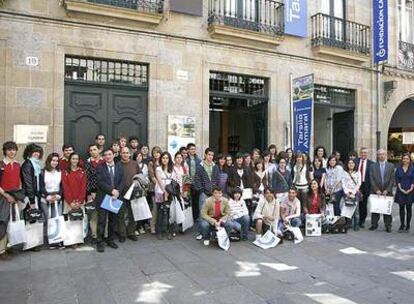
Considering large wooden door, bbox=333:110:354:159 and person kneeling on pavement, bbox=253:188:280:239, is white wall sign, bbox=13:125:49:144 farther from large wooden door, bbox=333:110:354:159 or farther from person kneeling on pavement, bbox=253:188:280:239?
large wooden door, bbox=333:110:354:159

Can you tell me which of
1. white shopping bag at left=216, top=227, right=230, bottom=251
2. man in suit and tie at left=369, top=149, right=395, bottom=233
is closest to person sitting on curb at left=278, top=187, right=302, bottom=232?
Result: white shopping bag at left=216, top=227, right=230, bottom=251

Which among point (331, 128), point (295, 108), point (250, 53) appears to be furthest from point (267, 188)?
point (331, 128)

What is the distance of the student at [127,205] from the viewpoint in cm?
758

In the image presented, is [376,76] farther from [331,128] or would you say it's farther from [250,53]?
[250,53]

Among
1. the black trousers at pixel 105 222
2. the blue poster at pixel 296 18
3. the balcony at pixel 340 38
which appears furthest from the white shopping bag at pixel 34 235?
the balcony at pixel 340 38

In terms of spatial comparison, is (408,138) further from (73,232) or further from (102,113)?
(73,232)

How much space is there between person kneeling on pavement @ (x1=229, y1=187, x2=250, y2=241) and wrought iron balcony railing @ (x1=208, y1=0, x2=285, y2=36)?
5.68m

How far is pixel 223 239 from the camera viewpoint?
7.32m

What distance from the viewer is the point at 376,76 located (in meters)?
15.1

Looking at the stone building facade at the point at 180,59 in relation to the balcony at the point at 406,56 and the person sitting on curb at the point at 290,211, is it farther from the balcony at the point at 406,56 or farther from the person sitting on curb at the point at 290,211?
the person sitting on curb at the point at 290,211

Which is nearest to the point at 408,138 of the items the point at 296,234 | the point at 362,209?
the point at 362,209

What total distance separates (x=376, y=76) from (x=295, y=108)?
485cm

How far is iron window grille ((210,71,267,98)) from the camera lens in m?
12.2

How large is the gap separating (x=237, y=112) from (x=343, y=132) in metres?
4.09
